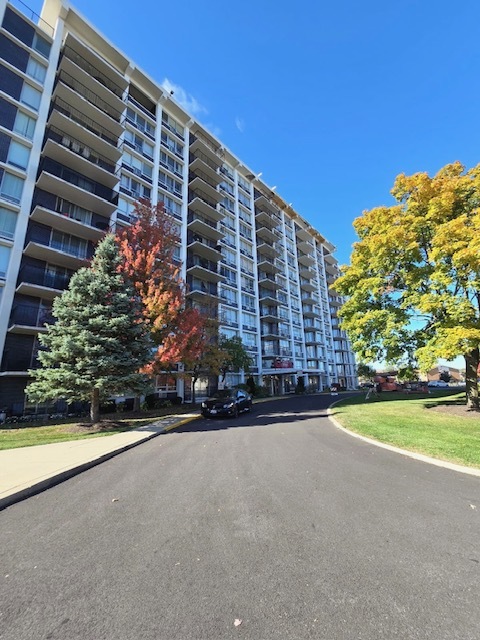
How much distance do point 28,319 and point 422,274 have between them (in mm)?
24304

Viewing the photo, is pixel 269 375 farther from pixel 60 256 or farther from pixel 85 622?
pixel 85 622

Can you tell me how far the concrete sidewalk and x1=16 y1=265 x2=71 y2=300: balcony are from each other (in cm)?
1442

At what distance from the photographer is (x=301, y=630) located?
235 centimetres

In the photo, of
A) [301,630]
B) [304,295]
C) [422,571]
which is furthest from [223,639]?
[304,295]

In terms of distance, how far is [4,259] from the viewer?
816 inches

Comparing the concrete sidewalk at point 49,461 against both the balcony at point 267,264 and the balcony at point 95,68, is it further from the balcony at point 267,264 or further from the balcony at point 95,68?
the balcony at point 267,264

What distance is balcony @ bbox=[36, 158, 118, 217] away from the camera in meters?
22.8

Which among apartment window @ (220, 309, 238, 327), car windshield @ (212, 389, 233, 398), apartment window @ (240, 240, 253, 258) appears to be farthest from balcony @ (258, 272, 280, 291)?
car windshield @ (212, 389, 233, 398)

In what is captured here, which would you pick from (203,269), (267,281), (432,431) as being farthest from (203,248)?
(432,431)

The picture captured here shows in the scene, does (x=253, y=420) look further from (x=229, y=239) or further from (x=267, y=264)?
(x=267, y=264)

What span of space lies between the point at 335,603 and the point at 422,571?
3.60ft

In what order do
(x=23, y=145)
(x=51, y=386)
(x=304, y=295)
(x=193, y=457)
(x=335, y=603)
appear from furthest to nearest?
(x=304, y=295) < (x=23, y=145) < (x=51, y=386) < (x=193, y=457) < (x=335, y=603)

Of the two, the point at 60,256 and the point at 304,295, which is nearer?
the point at 60,256

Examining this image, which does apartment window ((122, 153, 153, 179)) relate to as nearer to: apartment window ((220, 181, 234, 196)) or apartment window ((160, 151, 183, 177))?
apartment window ((160, 151, 183, 177))
